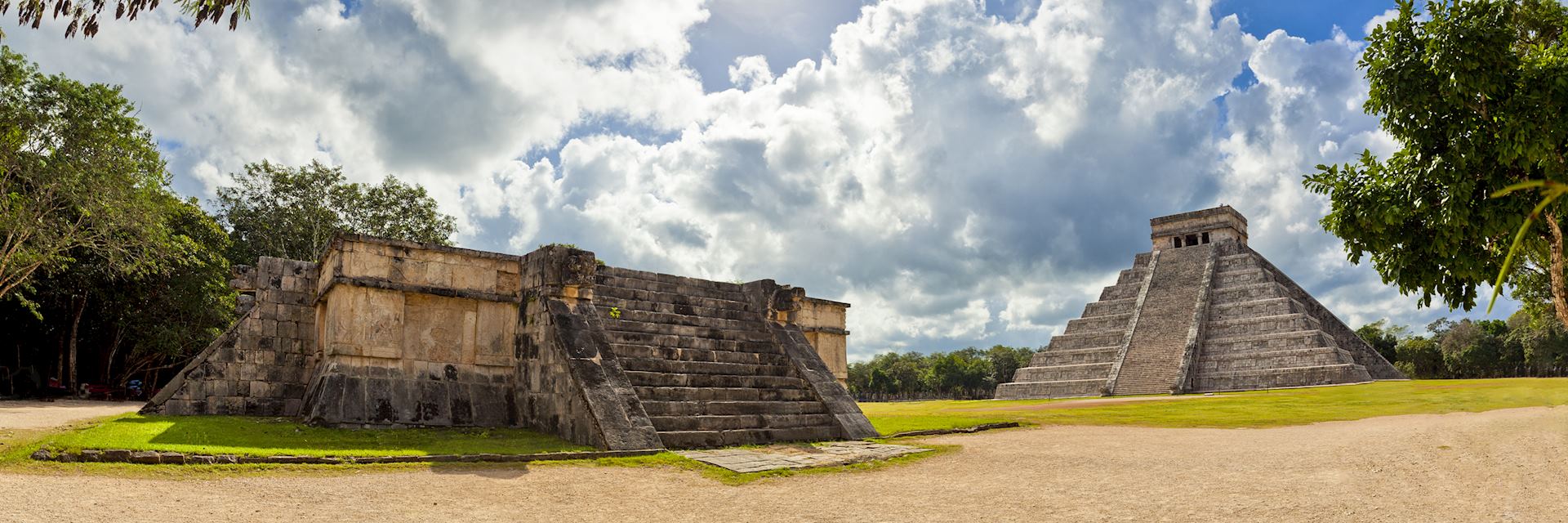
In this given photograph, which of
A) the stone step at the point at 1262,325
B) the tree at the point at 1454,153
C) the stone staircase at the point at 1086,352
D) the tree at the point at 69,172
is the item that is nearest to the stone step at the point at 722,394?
the tree at the point at 1454,153

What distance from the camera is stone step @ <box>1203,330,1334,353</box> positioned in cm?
3428

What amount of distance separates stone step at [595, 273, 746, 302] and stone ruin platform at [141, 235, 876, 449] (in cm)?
19

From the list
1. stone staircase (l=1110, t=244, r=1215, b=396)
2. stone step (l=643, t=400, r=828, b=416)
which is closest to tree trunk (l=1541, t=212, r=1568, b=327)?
stone step (l=643, t=400, r=828, b=416)

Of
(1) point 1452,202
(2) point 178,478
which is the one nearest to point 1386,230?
(1) point 1452,202

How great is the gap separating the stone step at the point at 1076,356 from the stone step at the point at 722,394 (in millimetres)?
31314

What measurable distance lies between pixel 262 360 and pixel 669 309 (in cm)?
569

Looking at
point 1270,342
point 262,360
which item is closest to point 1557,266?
point 262,360

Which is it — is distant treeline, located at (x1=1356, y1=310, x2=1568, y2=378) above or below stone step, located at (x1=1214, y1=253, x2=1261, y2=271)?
below

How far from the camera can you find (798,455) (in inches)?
377

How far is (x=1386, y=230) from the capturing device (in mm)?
7758

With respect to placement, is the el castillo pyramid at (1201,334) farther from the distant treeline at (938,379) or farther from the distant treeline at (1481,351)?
the distant treeline at (938,379)

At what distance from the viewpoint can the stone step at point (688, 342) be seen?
1202 centimetres

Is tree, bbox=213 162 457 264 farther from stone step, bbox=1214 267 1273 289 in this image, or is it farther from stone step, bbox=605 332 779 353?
stone step, bbox=1214 267 1273 289

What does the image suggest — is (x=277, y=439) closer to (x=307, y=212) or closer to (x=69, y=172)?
(x=69, y=172)
